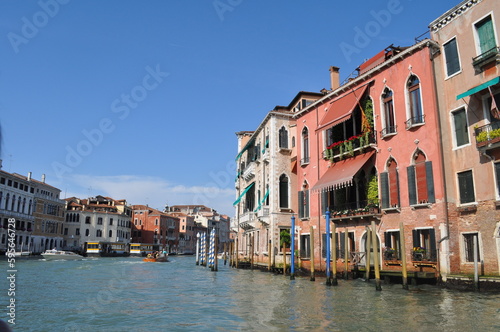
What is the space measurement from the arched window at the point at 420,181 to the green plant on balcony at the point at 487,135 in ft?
6.76

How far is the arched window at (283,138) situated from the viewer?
25688 mm

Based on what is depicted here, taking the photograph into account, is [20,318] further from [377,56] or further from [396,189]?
[377,56]

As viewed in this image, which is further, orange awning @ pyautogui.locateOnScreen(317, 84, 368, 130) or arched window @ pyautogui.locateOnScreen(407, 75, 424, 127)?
orange awning @ pyautogui.locateOnScreen(317, 84, 368, 130)

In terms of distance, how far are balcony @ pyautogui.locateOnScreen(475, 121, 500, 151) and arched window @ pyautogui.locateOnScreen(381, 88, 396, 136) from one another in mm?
4102

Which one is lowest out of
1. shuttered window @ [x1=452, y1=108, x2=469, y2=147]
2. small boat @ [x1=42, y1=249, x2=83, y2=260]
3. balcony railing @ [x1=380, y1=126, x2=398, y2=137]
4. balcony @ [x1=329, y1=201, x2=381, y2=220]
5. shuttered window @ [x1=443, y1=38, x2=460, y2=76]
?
small boat @ [x1=42, y1=249, x2=83, y2=260]

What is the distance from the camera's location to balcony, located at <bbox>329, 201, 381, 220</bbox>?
1772 cm

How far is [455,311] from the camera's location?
1026 centimetres

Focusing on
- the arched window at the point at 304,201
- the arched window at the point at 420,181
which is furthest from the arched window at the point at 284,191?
the arched window at the point at 420,181

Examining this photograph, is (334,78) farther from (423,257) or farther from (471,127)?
(423,257)

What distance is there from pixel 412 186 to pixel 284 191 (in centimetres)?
997

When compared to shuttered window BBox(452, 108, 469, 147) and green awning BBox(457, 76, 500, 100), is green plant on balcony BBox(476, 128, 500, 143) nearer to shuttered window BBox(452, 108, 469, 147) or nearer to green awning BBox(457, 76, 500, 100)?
shuttered window BBox(452, 108, 469, 147)

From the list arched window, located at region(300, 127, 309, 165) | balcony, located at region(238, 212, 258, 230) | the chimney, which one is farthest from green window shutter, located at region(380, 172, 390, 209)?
balcony, located at region(238, 212, 258, 230)

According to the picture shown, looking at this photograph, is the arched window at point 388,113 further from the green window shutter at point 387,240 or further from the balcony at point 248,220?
the balcony at point 248,220

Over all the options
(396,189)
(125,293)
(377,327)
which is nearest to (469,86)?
(396,189)
